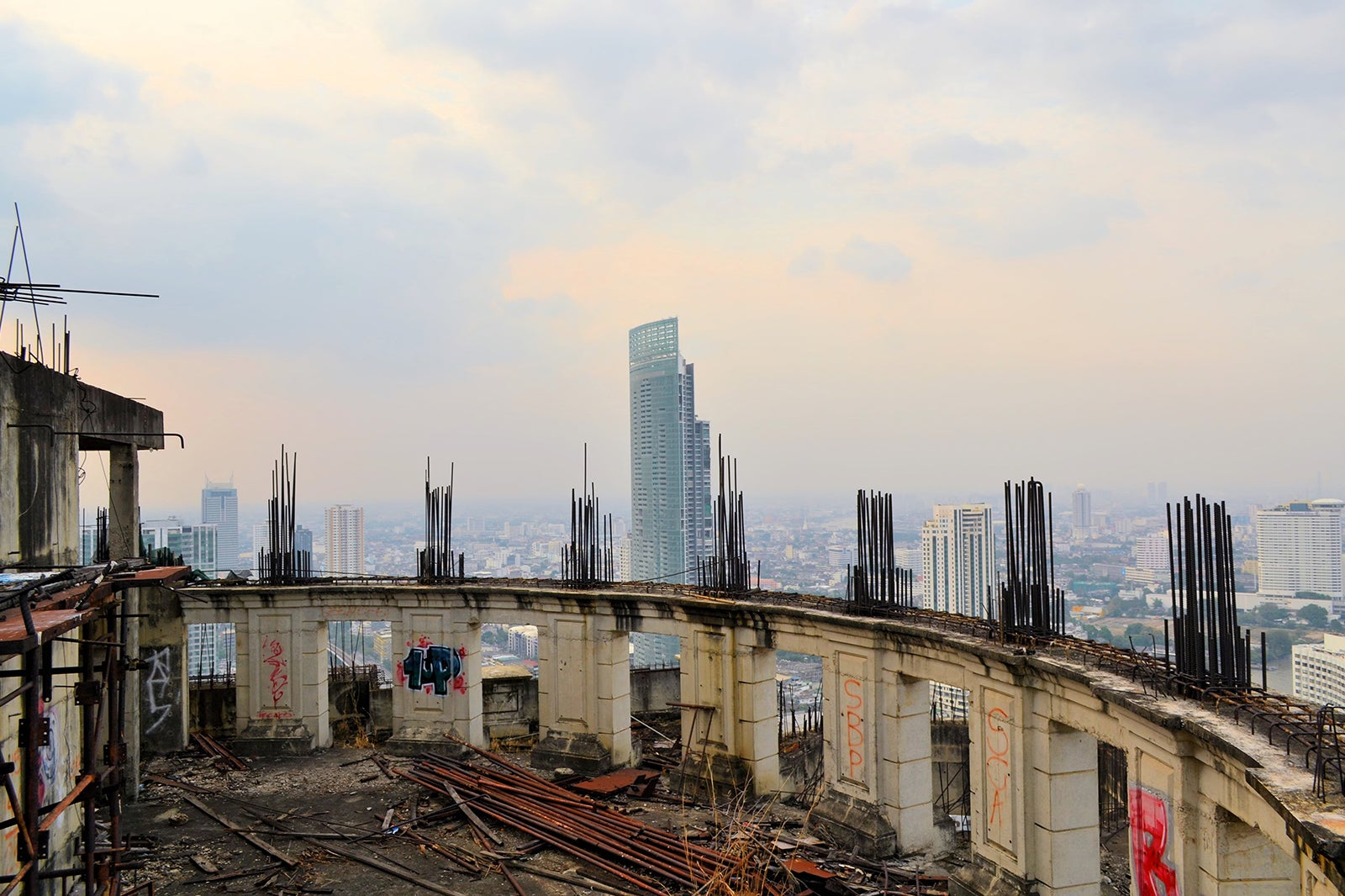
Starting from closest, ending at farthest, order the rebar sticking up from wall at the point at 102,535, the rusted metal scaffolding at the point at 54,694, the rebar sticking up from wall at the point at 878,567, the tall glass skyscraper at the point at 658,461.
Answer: the rusted metal scaffolding at the point at 54,694
the rebar sticking up from wall at the point at 878,567
the rebar sticking up from wall at the point at 102,535
the tall glass skyscraper at the point at 658,461

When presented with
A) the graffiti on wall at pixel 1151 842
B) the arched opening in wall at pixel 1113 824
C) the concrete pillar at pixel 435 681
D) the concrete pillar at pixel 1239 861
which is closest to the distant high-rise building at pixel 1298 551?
the arched opening in wall at pixel 1113 824

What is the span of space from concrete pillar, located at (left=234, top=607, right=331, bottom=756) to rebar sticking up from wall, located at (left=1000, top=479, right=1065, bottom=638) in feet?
60.2

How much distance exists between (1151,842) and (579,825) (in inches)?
418

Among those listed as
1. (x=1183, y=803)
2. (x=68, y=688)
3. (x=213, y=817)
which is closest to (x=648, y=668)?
(x=213, y=817)

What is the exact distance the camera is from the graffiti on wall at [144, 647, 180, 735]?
23.3 m

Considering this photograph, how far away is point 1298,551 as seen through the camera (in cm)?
→ 2783

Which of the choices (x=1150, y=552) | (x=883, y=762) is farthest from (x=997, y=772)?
(x=1150, y=552)

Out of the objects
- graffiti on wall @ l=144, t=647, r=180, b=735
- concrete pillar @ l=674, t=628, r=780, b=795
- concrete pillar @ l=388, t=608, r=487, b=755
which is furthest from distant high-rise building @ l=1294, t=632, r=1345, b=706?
graffiti on wall @ l=144, t=647, r=180, b=735

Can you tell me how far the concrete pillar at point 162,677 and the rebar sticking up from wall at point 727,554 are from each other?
47.3 feet

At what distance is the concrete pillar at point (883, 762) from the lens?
53.1 feet

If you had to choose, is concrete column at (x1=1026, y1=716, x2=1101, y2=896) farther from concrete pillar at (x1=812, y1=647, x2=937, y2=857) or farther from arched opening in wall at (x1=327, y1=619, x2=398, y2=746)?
arched opening in wall at (x1=327, y1=619, x2=398, y2=746)

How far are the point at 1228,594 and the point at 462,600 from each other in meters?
18.1

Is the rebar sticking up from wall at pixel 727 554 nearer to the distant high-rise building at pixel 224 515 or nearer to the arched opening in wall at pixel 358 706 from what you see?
the arched opening in wall at pixel 358 706

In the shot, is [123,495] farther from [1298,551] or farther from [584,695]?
[1298,551]
